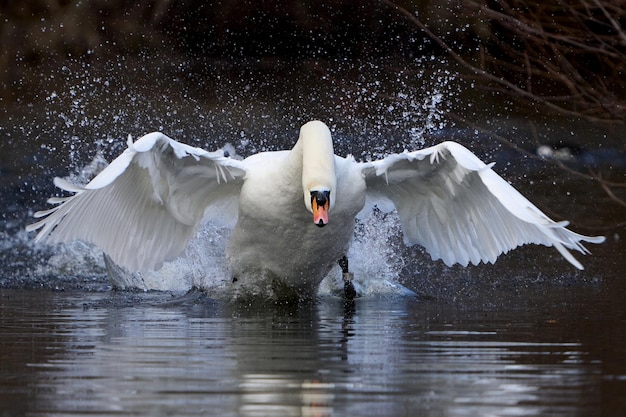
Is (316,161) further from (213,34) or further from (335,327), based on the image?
(213,34)

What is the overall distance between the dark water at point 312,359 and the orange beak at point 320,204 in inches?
22.0

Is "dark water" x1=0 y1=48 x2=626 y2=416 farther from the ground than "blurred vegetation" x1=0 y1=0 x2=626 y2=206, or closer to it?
closer to it

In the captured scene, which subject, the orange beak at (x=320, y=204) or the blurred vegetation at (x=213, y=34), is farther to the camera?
the blurred vegetation at (x=213, y=34)

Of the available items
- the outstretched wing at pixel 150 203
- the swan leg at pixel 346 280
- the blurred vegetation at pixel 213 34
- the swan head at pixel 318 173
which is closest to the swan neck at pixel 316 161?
the swan head at pixel 318 173

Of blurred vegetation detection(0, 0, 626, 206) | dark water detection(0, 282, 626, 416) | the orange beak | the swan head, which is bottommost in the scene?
dark water detection(0, 282, 626, 416)

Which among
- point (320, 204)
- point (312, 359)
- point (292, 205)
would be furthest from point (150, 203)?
point (312, 359)

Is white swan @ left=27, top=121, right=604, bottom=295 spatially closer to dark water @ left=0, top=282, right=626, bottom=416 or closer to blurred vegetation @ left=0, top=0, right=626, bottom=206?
dark water @ left=0, top=282, right=626, bottom=416

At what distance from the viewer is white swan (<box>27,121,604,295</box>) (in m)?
7.45

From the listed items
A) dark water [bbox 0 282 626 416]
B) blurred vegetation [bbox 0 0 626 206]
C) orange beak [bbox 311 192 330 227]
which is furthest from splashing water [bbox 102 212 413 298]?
blurred vegetation [bbox 0 0 626 206]

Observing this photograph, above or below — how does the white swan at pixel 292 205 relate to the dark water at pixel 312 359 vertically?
above

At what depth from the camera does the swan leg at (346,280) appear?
900cm

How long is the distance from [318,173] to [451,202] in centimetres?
156

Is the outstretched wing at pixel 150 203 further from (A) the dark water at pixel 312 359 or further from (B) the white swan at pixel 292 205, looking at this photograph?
(A) the dark water at pixel 312 359

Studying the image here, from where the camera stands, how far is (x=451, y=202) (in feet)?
28.3
